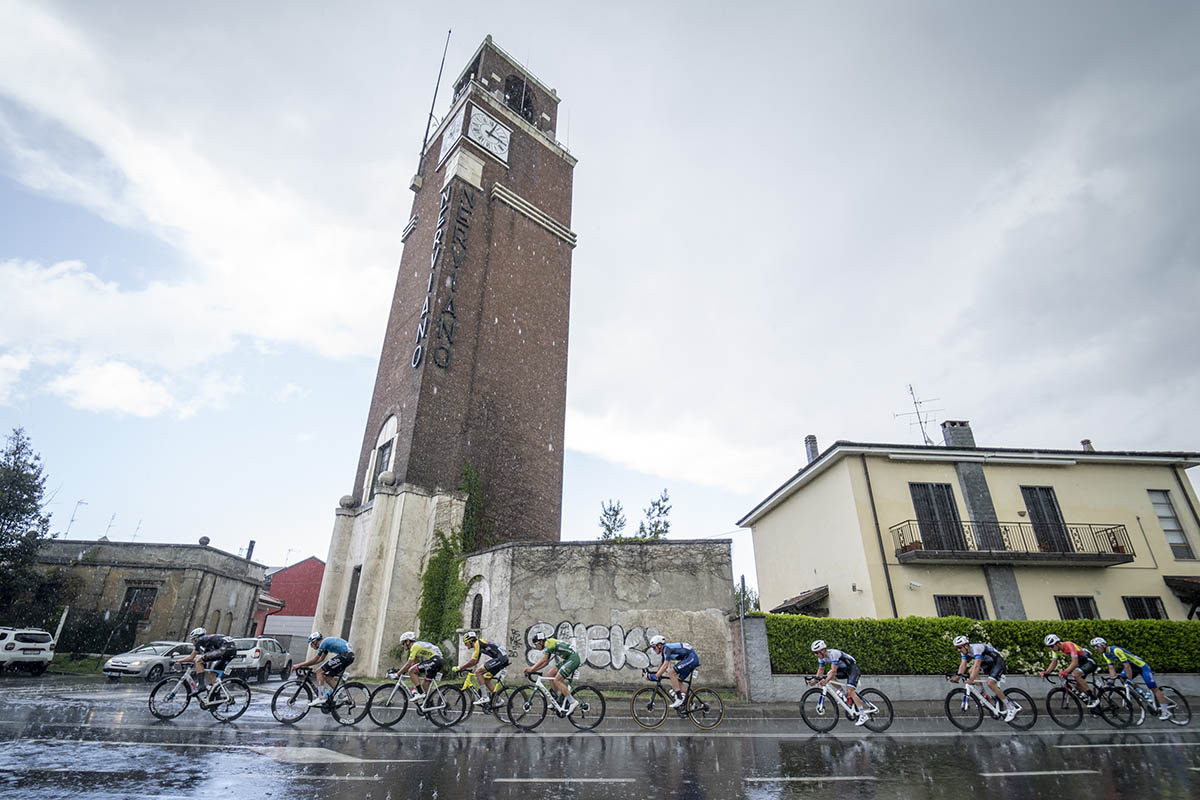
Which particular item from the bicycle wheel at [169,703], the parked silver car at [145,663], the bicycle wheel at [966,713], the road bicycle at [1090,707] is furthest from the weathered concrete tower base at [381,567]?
the road bicycle at [1090,707]

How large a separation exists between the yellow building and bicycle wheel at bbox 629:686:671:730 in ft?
32.3

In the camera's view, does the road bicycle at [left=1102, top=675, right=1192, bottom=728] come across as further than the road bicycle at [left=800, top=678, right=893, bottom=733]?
Yes

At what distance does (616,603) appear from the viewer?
16250 millimetres

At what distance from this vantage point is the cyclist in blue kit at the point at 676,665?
36.0ft

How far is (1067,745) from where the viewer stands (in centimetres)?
942

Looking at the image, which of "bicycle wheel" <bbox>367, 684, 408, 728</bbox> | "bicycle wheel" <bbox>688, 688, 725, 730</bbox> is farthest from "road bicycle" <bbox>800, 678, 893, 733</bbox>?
"bicycle wheel" <bbox>367, 684, 408, 728</bbox>

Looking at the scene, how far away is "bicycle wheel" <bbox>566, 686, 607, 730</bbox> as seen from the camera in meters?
10.5

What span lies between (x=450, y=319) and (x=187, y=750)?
59.6ft

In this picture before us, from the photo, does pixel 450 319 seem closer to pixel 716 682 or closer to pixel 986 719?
pixel 716 682

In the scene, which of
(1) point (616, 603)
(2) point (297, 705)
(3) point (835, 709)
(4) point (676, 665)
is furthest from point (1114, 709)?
(2) point (297, 705)

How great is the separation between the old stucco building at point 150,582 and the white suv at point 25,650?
Result: 26.4 feet

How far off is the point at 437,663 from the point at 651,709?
168 inches

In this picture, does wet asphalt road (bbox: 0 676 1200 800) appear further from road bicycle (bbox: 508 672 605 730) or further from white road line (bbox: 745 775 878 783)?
road bicycle (bbox: 508 672 605 730)

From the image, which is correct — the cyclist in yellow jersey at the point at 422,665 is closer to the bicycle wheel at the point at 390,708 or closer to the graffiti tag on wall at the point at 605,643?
the bicycle wheel at the point at 390,708
